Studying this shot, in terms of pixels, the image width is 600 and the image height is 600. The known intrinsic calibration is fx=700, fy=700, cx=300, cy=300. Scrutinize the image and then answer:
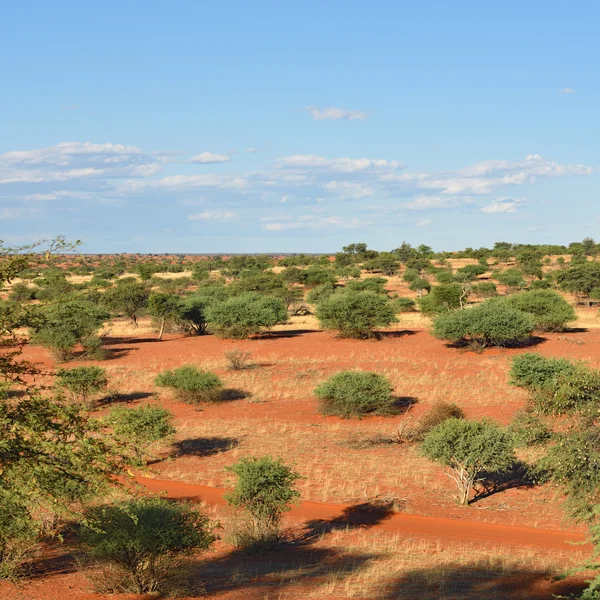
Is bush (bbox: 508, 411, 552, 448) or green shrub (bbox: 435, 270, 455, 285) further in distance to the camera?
green shrub (bbox: 435, 270, 455, 285)

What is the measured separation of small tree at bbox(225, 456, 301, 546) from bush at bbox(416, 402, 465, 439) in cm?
889


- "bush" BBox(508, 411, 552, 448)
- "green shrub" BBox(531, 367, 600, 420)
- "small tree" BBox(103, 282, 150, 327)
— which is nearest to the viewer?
"green shrub" BBox(531, 367, 600, 420)

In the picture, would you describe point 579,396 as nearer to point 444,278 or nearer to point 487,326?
point 487,326

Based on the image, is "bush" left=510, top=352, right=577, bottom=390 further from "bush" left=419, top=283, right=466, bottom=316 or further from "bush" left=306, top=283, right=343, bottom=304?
"bush" left=306, top=283, right=343, bottom=304

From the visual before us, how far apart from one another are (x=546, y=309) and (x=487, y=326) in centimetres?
760

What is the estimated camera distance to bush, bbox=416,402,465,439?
23477 millimetres

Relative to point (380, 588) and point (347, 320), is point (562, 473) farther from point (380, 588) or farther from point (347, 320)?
point (347, 320)

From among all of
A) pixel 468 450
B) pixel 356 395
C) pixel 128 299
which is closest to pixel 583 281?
pixel 128 299

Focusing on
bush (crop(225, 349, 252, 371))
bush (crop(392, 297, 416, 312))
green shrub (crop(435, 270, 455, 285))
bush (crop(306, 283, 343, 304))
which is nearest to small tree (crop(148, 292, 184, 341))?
bush (crop(225, 349, 252, 371))

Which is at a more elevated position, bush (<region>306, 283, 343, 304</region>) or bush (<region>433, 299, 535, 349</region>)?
bush (<region>306, 283, 343, 304</region>)

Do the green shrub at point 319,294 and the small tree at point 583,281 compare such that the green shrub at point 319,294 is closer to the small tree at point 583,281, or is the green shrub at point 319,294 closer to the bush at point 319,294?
the bush at point 319,294

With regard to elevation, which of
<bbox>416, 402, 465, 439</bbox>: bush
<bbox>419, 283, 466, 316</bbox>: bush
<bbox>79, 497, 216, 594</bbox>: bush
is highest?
<bbox>419, 283, 466, 316</bbox>: bush

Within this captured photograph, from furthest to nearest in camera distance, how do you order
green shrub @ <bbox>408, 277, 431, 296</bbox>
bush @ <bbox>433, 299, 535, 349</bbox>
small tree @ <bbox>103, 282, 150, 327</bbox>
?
1. green shrub @ <bbox>408, 277, 431, 296</bbox>
2. small tree @ <bbox>103, 282, 150, 327</bbox>
3. bush @ <bbox>433, 299, 535, 349</bbox>

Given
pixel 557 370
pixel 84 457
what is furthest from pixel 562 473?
pixel 557 370
